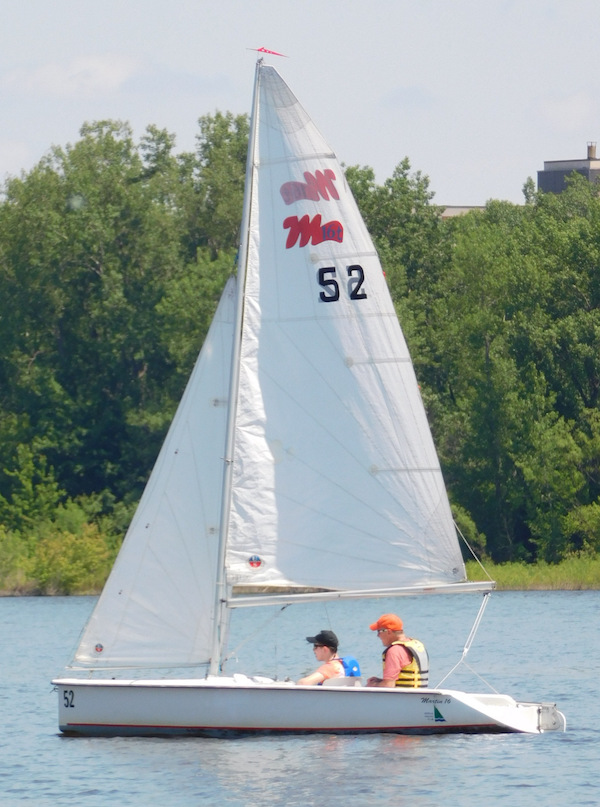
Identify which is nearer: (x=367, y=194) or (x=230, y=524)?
(x=230, y=524)

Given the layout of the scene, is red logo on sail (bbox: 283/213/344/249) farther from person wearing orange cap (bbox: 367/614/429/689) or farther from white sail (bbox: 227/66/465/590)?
person wearing orange cap (bbox: 367/614/429/689)

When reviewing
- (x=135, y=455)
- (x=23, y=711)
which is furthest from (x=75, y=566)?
(x=23, y=711)

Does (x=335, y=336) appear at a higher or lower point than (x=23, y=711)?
higher

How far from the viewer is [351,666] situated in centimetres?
1689

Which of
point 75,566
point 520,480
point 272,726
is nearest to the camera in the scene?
point 272,726

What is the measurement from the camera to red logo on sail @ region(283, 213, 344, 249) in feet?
54.0

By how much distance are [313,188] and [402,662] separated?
4886mm

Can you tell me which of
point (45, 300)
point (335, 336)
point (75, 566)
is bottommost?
point (75, 566)

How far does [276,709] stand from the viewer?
16.2 meters

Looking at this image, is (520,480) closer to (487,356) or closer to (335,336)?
(487,356)

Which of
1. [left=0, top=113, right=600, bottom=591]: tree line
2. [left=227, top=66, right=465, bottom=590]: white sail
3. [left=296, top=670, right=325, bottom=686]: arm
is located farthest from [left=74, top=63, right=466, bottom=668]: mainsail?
[left=0, top=113, right=600, bottom=591]: tree line

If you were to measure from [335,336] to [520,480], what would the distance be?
36.0 meters

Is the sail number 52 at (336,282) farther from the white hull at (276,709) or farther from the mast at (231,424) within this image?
the white hull at (276,709)

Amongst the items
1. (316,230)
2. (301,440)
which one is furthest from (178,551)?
(316,230)
